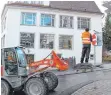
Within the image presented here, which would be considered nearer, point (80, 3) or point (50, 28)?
point (50, 28)

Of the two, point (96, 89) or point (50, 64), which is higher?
point (50, 64)

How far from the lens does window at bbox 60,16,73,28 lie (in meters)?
37.9

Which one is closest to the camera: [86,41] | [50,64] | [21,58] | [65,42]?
[21,58]

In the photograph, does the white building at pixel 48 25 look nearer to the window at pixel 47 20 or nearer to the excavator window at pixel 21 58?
the window at pixel 47 20

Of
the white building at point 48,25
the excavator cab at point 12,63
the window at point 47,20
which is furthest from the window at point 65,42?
the excavator cab at point 12,63

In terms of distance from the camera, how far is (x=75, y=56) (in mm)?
37875

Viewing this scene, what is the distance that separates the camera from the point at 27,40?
119ft

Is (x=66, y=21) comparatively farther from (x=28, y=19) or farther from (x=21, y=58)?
(x=21, y=58)

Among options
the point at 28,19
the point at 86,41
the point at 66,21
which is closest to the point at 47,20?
the point at 28,19

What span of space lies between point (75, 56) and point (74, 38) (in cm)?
225

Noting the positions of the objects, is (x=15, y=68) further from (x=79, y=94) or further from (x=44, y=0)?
(x=44, y=0)

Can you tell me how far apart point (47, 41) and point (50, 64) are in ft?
77.4

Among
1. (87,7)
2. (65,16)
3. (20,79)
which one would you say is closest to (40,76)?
(20,79)

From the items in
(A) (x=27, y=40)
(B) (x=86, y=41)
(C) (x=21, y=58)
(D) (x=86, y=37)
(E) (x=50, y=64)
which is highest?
(A) (x=27, y=40)
